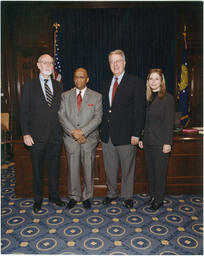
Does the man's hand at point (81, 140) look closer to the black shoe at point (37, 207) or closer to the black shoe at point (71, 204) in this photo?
the black shoe at point (71, 204)

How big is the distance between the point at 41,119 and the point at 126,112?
1012 mm

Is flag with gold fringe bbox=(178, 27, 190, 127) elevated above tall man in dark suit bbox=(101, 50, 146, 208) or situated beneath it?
elevated above

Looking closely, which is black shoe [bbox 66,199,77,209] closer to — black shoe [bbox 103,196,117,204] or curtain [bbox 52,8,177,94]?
black shoe [bbox 103,196,117,204]

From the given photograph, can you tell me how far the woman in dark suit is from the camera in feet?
7.73

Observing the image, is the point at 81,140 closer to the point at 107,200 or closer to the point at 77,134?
the point at 77,134

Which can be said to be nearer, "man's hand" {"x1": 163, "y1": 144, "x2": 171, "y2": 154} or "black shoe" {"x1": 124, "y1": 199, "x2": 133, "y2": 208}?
"man's hand" {"x1": 163, "y1": 144, "x2": 171, "y2": 154}

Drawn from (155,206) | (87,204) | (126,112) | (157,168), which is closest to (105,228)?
(87,204)

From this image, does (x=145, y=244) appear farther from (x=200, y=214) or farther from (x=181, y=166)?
(x=181, y=166)

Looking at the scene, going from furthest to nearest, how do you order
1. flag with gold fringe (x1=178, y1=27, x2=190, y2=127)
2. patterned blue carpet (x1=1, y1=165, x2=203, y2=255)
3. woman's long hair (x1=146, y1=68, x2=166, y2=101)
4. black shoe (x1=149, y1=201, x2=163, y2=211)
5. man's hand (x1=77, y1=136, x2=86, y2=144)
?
flag with gold fringe (x1=178, y1=27, x2=190, y2=127), black shoe (x1=149, y1=201, x2=163, y2=211), man's hand (x1=77, y1=136, x2=86, y2=144), woman's long hair (x1=146, y1=68, x2=166, y2=101), patterned blue carpet (x1=1, y1=165, x2=203, y2=255)

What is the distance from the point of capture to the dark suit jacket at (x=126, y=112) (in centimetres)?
240

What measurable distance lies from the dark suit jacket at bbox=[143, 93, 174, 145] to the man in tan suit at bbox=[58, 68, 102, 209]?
61 centimetres

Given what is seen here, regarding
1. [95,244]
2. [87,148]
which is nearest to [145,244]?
[95,244]

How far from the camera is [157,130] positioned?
2408 mm

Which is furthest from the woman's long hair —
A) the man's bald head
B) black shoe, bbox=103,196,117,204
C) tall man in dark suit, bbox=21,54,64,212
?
black shoe, bbox=103,196,117,204
